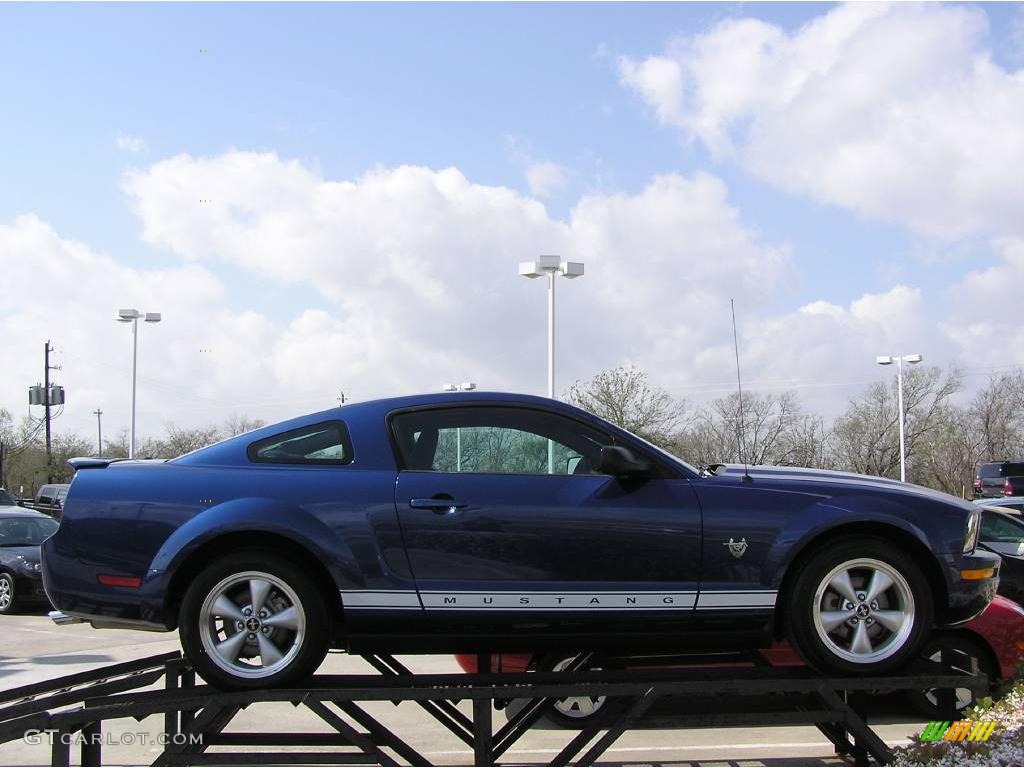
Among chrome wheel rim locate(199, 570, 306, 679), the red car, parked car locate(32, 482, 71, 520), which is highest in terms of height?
chrome wheel rim locate(199, 570, 306, 679)

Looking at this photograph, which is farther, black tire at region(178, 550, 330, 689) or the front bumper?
the front bumper

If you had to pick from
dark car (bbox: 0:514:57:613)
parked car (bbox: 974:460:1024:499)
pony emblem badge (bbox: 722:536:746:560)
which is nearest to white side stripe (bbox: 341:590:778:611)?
pony emblem badge (bbox: 722:536:746:560)

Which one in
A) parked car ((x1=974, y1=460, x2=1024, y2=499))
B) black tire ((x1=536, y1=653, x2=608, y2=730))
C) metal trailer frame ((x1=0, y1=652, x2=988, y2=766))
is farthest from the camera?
parked car ((x1=974, y1=460, x2=1024, y2=499))

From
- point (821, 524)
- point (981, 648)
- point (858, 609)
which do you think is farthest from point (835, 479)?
point (981, 648)

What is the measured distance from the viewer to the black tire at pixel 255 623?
4.42 m

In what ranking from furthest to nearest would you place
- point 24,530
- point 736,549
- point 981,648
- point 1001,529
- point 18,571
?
point 24,530 < point 18,571 < point 1001,529 < point 981,648 < point 736,549

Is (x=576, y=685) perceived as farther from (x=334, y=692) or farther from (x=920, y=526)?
(x=920, y=526)

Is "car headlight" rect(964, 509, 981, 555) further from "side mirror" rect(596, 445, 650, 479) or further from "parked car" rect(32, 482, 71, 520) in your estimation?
"parked car" rect(32, 482, 71, 520)

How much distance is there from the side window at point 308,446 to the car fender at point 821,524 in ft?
6.72

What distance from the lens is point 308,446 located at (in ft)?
15.3

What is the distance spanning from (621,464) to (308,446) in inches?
58.4

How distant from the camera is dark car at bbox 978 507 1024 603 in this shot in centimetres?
1070

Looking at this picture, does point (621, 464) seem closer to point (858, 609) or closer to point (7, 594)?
→ point (858, 609)

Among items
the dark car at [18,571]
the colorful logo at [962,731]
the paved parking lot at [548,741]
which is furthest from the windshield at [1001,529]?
the dark car at [18,571]
